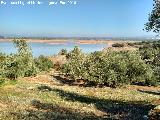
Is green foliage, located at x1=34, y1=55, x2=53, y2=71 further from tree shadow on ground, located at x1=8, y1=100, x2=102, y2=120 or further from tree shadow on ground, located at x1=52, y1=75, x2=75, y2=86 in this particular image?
tree shadow on ground, located at x1=8, y1=100, x2=102, y2=120

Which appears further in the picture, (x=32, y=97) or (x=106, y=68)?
(x=106, y=68)

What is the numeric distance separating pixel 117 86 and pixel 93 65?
540cm

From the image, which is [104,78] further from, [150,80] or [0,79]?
[0,79]

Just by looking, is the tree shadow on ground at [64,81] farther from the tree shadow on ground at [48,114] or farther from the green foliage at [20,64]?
the tree shadow on ground at [48,114]

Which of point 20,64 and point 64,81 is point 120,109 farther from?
point 20,64

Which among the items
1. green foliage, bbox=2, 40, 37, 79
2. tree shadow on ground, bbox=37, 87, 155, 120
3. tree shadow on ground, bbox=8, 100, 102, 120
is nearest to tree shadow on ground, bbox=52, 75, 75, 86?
green foliage, bbox=2, 40, 37, 79

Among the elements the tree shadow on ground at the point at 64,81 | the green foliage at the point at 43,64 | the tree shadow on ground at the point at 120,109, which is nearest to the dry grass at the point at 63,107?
the tree shadow on ground at the point at 120,109

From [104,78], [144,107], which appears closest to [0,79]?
[104,78]

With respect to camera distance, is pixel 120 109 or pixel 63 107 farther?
pixel 120 109

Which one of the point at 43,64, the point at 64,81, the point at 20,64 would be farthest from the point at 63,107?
the point at 43,64

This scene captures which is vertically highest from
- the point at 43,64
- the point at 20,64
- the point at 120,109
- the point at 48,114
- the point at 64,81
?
the point at 48,114

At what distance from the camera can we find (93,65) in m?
59.5

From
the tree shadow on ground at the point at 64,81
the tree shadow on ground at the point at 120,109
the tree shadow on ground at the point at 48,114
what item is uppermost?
the tree shadow on ground at the point at 48,114

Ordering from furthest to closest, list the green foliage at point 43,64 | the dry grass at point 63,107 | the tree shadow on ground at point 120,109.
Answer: the green foliage at point 43,64, the tree shadow on ground at point 120,109, the dry grass at point 63,107
